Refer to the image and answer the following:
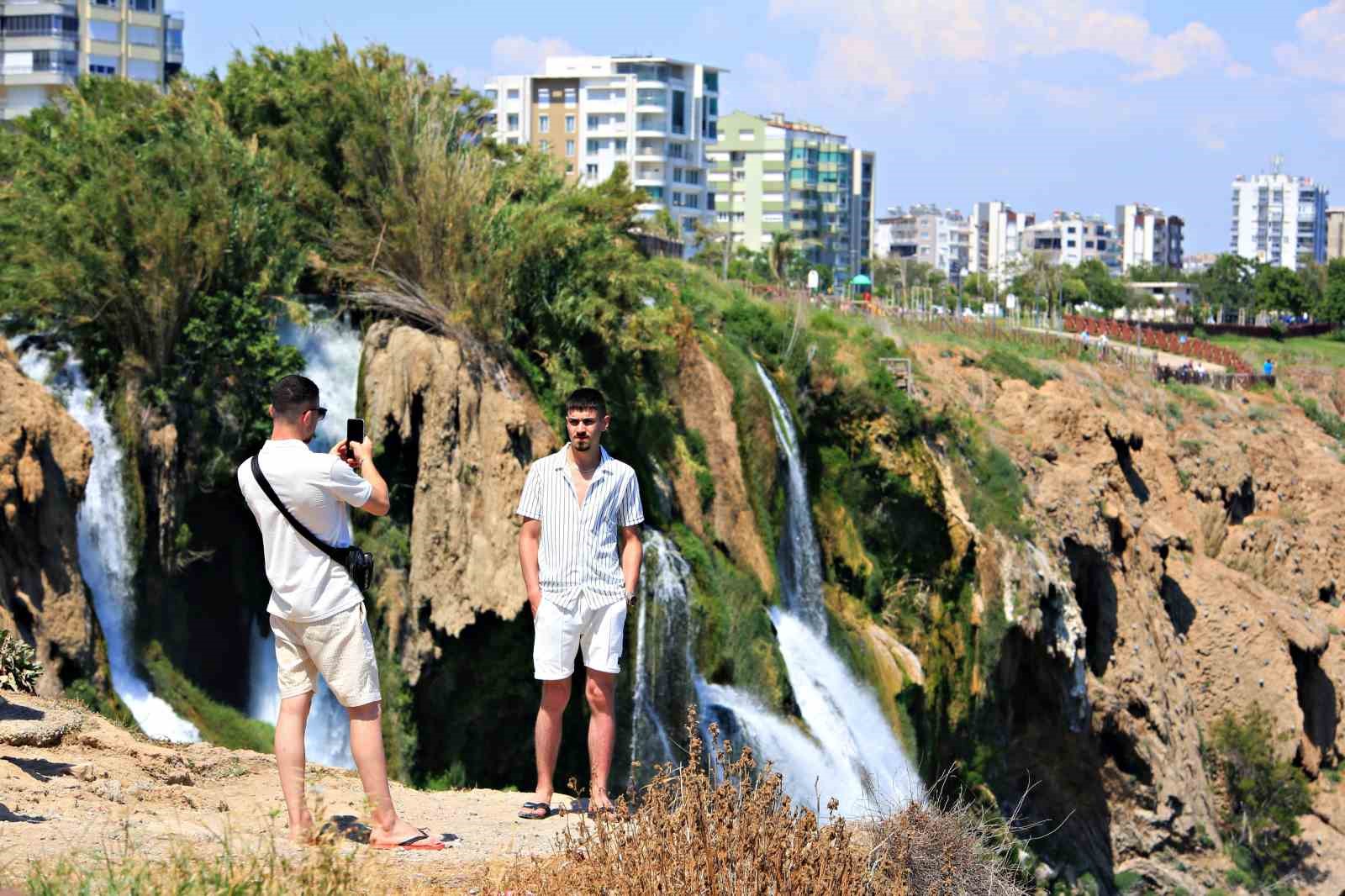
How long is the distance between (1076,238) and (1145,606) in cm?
15477

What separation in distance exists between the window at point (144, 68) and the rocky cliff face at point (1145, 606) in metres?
44.4

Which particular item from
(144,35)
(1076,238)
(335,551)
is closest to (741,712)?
Result: (335,551)

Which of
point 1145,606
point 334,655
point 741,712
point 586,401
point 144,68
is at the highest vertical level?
point 144,68

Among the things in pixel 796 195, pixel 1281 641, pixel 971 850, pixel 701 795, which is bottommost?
pixel 1281 641

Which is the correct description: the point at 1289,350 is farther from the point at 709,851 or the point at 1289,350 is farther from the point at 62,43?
the point at 709,851

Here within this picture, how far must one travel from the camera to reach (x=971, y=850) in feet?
24.1

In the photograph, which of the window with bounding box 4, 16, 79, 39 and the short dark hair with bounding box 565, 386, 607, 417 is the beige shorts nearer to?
the short dark hair with bounding box 565, 386, 607, 417

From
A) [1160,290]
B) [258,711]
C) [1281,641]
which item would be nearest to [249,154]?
[258,711]

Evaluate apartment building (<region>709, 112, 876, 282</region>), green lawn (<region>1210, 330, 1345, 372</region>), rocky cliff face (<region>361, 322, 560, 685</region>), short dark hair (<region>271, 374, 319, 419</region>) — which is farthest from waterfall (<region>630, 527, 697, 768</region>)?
apartment building (<region>709, 112, 876, 282</region>)

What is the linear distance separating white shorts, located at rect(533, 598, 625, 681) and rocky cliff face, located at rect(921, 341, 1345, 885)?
557 inches

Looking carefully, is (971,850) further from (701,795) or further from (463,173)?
(463,173)

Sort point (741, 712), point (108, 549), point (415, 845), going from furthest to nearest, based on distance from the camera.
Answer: point (741, 712), point (108, 549), point (415, 845)

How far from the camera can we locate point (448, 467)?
1520 centimetres

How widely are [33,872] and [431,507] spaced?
9.49 m
